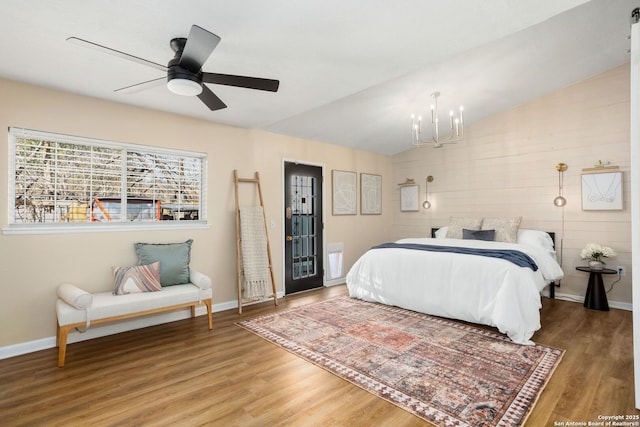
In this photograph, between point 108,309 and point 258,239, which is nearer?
point 108,309

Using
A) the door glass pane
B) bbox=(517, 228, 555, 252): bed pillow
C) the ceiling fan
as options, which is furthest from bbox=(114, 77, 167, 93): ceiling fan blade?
bbox=(517, 228, 555, 252): bed pillow

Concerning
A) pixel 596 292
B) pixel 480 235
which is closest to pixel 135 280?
pixel 480 235

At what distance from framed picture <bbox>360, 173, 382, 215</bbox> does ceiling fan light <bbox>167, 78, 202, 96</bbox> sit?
164 inches

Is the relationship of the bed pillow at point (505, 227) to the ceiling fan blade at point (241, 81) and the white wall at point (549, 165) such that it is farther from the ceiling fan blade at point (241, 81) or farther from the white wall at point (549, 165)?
the ceiling fan blade at point (241, 81)

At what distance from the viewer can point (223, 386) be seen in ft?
7.80

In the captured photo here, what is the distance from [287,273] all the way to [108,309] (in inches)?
99.2

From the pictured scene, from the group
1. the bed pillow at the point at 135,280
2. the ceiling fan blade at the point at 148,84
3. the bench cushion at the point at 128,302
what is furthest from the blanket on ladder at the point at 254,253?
the ceiling fan blade at the point at 148,84

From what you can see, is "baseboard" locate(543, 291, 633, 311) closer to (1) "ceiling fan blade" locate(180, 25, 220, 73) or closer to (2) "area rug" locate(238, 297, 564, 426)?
(2) "area rug" locate(238, 297, 564, 426)

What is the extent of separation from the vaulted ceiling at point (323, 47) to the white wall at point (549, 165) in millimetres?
449

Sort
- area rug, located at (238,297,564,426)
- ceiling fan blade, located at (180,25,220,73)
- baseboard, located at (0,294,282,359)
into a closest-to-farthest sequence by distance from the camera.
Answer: ceiling fan blade, located at (180,25,220,73), area rug, located at (238,297,564,426), baseboard, located at (0,294,282,359)

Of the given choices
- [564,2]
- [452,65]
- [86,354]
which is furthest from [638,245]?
[86,354]

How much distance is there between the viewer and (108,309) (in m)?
2.93

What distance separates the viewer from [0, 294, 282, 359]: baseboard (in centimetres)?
294

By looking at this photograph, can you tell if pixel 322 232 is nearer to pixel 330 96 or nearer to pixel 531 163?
pixel 330 96
